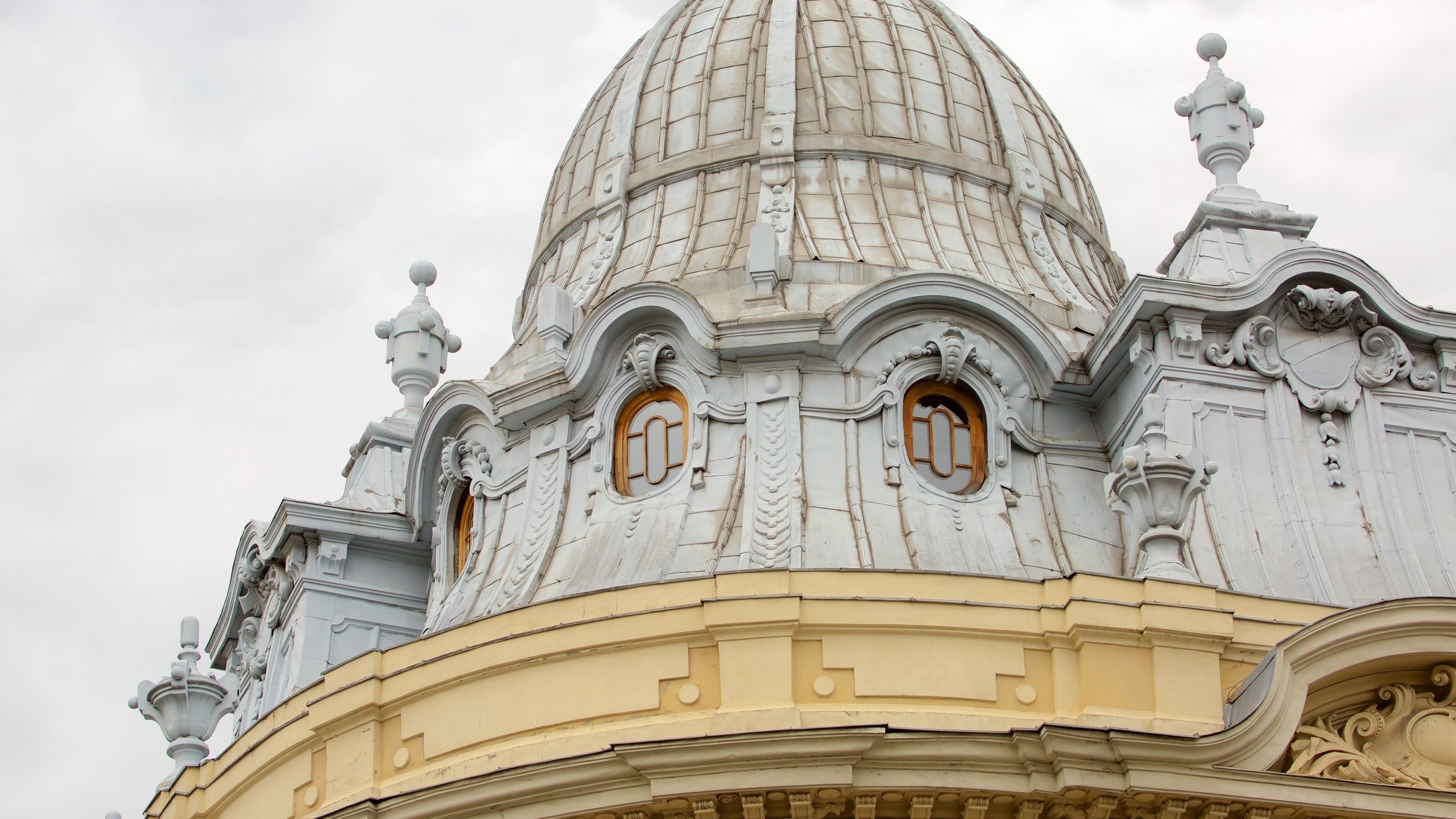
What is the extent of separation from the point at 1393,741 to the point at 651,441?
9500 mm

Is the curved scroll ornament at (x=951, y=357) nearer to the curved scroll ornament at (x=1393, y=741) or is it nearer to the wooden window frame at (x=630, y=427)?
the wooden window frame at (x=630, y=427)

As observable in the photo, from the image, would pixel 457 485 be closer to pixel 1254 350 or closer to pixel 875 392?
pixel 875 392

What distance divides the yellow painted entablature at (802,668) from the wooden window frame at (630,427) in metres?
4.10

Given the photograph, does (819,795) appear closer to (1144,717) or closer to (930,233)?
(1144,717)

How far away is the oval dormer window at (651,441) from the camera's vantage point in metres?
27.9

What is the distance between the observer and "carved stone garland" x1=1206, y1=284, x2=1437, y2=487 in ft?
87.9

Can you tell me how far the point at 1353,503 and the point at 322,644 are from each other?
40.3 feet

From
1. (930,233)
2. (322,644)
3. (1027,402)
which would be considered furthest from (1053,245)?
(322,644)

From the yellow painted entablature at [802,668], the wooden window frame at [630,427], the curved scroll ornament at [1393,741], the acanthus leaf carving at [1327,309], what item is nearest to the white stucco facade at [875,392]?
the acanthus leaf carving at [1327,309]

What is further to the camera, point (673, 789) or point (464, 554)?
point (464, 554)

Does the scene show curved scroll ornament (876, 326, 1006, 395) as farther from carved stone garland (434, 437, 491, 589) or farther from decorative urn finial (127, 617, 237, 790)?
decorative urn finial (127, 617, 237, 790)

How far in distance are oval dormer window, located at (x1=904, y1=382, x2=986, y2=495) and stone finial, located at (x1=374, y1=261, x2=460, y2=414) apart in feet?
26.7

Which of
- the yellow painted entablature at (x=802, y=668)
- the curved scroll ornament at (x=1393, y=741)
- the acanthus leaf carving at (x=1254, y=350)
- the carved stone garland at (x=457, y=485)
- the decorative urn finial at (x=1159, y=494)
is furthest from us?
the carved stone garland at (x=457, y=485)

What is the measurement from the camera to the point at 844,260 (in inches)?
1166
